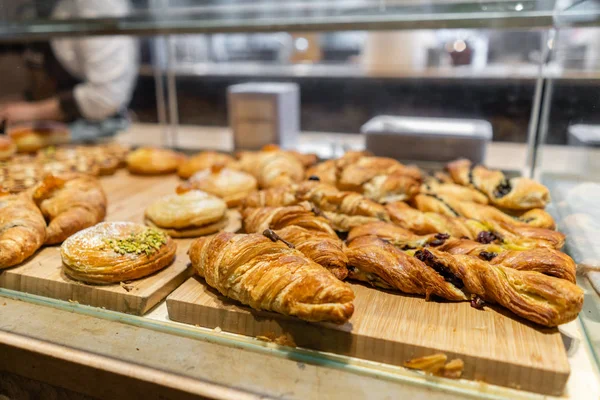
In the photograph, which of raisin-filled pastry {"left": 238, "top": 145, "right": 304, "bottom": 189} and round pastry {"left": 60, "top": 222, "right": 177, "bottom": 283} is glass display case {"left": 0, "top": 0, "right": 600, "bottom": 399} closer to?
round pastry {"left": 60, "top": 222, "right": 177, "bottom": 283}

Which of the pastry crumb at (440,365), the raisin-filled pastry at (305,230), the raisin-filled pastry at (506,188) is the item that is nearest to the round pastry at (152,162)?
the raisin-filled pastry at (305,230)

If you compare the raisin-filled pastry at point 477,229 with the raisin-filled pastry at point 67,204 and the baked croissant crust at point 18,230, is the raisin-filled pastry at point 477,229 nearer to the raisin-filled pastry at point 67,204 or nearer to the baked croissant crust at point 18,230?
the raisin-filled pastry at point 67,204

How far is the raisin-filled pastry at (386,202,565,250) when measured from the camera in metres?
1.61

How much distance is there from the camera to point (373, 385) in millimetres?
1148

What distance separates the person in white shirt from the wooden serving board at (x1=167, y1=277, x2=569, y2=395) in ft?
8.45

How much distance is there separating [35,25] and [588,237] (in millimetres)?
2960

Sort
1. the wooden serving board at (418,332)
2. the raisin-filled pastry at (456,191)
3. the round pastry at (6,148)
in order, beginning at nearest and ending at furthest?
1. the wooden serving board at (418,332)
2. the raisin-filled pastry at (456,191)
3. the round pastry at (6,148)

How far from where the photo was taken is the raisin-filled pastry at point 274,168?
2.26 m

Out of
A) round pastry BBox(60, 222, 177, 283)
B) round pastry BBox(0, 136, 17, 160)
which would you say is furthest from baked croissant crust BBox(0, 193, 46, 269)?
round pastry BBox(0, 136, 17, 160)

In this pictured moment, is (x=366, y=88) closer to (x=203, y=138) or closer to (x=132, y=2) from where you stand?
(x=203, y=138)

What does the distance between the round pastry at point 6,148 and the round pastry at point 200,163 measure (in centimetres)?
101

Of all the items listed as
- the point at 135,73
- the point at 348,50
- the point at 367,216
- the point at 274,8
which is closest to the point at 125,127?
the point at 135,73

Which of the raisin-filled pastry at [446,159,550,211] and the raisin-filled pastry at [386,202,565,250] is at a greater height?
the raisin-filled pastry at [446,159,550,211]

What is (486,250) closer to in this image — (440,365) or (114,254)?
(440,365)
